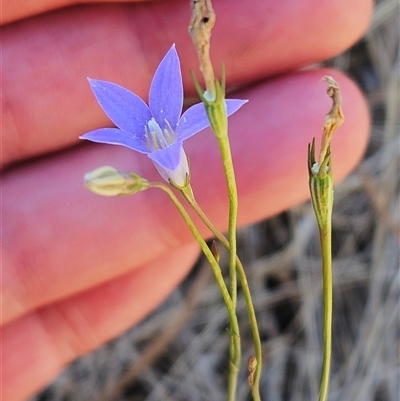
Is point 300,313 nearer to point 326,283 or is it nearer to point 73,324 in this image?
point 73,324

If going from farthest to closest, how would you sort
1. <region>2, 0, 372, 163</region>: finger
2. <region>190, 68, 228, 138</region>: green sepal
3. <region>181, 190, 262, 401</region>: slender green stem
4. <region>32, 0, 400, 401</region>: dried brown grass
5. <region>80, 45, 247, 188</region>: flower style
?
<region>32, 0, 400, 401</region>: dried brown grass → <region>2, 0, 372, 163</region>: finger → <region>80, 45, 247, 188</region>: flower style → <region>181, 190, 262, 401</region>: slender green stem → <region>190, 68, 228, 138</region>: green sepal

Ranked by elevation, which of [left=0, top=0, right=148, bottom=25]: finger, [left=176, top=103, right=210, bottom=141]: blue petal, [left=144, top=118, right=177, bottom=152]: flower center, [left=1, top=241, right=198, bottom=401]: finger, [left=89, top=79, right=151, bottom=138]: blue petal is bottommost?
[left=1, top=241, right=198, bottom=401]: finger

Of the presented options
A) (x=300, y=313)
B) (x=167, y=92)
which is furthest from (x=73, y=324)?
(x=167, y=92)

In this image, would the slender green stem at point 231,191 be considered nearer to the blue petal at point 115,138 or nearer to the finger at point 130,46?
the blue petal at point 115,138

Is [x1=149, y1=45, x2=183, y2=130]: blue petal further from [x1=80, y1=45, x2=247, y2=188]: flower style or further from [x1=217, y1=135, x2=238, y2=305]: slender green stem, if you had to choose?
[x1=217, y1=135, x2=238, y2=305]: slender green stem

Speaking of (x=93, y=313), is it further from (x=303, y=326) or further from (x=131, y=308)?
(x=303, y=326)

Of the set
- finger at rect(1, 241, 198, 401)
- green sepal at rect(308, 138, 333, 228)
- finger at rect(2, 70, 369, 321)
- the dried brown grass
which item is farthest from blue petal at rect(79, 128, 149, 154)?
the dried brown grass
